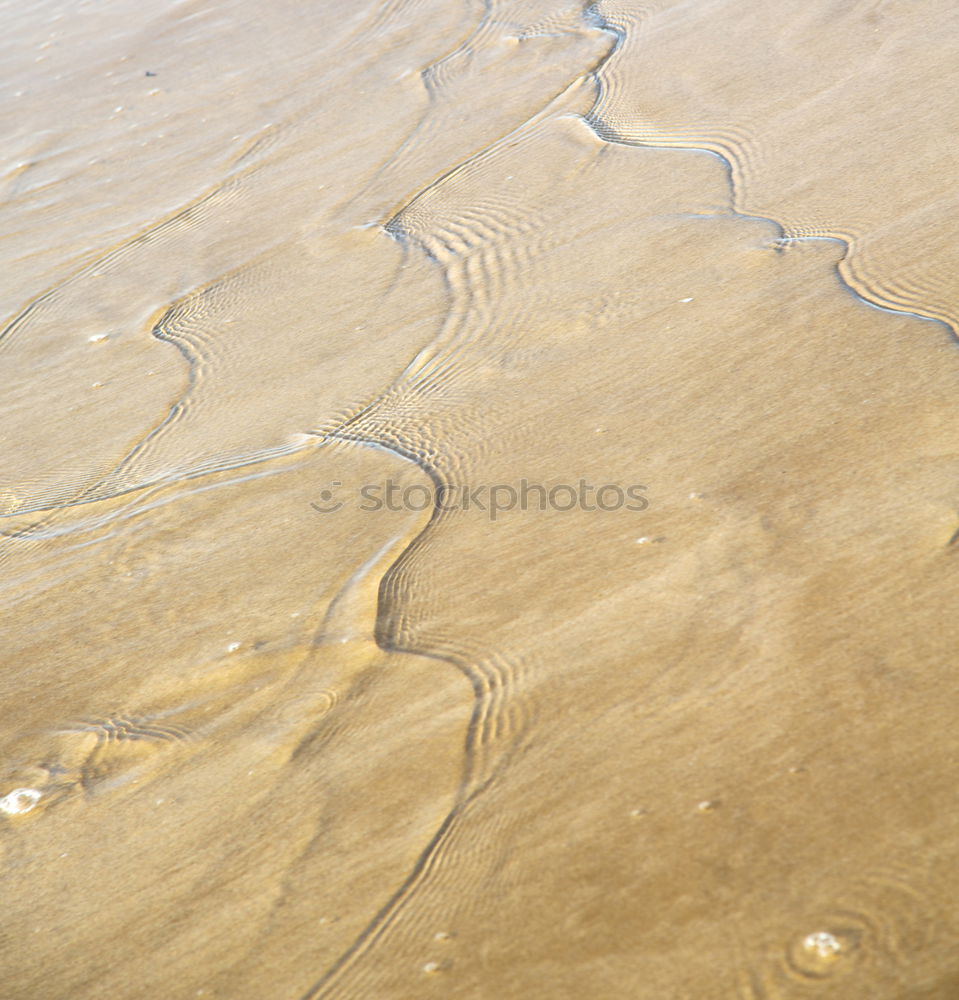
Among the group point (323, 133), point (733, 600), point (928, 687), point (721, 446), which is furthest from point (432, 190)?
point (928, 687)

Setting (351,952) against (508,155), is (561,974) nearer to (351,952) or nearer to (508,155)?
(351,952)

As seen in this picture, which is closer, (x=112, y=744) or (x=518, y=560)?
(x=112, y=744)

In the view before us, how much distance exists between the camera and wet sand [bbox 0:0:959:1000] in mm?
1352

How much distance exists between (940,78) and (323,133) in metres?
2.42

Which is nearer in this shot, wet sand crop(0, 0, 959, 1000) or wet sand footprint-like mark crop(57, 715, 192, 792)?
wet sand crop(0, 0, 959, 1000)

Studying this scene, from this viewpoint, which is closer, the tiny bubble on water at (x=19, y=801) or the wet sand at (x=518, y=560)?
the wet sand at (x=518, y=560)

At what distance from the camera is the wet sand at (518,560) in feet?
4.43

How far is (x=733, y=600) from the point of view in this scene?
171cm

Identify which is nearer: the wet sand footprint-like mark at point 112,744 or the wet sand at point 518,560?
the wet sand at point 518,560

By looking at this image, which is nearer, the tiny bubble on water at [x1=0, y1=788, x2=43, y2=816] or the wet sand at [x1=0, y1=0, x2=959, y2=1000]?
the wet sand at [x1=0, y1=0, x2=959, y2=1000]

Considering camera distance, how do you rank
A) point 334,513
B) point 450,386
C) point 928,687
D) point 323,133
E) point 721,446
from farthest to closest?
point 323,133, point 450,386, point 334,513, point 721,446, point 928,687

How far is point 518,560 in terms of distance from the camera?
195 centimetres

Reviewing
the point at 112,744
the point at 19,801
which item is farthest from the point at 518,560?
the point at 19,801

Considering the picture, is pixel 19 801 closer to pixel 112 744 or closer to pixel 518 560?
pixel 112 744
